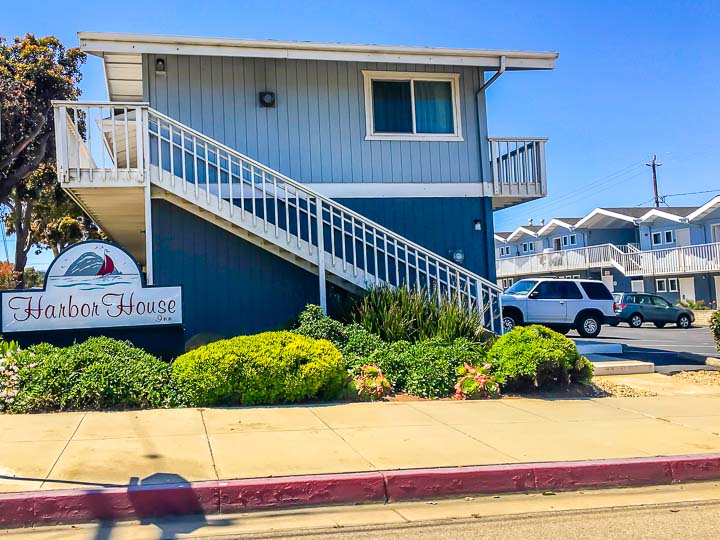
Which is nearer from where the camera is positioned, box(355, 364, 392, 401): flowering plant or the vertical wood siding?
box(355, 364, 392, 401): flowering plant

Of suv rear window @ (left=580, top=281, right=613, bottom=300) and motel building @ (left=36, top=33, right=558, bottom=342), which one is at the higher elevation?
motel building @ (left=36, top=33, right=558, bottom=342)

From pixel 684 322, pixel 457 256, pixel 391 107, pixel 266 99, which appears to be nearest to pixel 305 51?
pixel 266 99

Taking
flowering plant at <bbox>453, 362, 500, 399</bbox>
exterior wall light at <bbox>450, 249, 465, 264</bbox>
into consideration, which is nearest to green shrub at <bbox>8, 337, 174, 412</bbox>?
flowering plant at <bbox>453, 362, 500, 399</bbox>

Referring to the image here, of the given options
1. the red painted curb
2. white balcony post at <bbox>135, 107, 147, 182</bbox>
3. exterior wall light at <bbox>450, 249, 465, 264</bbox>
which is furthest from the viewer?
exterior wall light at <bbox>450, 249, 465, 264</bbox>

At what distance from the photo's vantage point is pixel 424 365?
9.98m

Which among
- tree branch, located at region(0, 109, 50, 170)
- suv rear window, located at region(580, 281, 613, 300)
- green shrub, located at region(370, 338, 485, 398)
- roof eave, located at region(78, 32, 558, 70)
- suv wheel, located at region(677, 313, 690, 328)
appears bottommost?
suv wheel, located at region(677, 313, 690, 328)

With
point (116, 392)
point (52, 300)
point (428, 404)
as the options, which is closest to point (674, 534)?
point (428, 404)

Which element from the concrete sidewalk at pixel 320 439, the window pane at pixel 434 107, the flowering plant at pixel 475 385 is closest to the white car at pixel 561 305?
the window pane at pixel 434 107

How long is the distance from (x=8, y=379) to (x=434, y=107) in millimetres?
9229

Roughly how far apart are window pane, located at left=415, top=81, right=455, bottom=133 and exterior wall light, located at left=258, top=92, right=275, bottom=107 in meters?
2.86

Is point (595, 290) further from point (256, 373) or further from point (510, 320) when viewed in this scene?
point (256, 373)

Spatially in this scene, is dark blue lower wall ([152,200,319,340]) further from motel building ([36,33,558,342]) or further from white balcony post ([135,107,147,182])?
white balcony post ([135,107,147,182])

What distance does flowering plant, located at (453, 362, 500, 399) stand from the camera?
9.73 meters

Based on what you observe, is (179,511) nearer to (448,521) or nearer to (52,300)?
(448,521)
